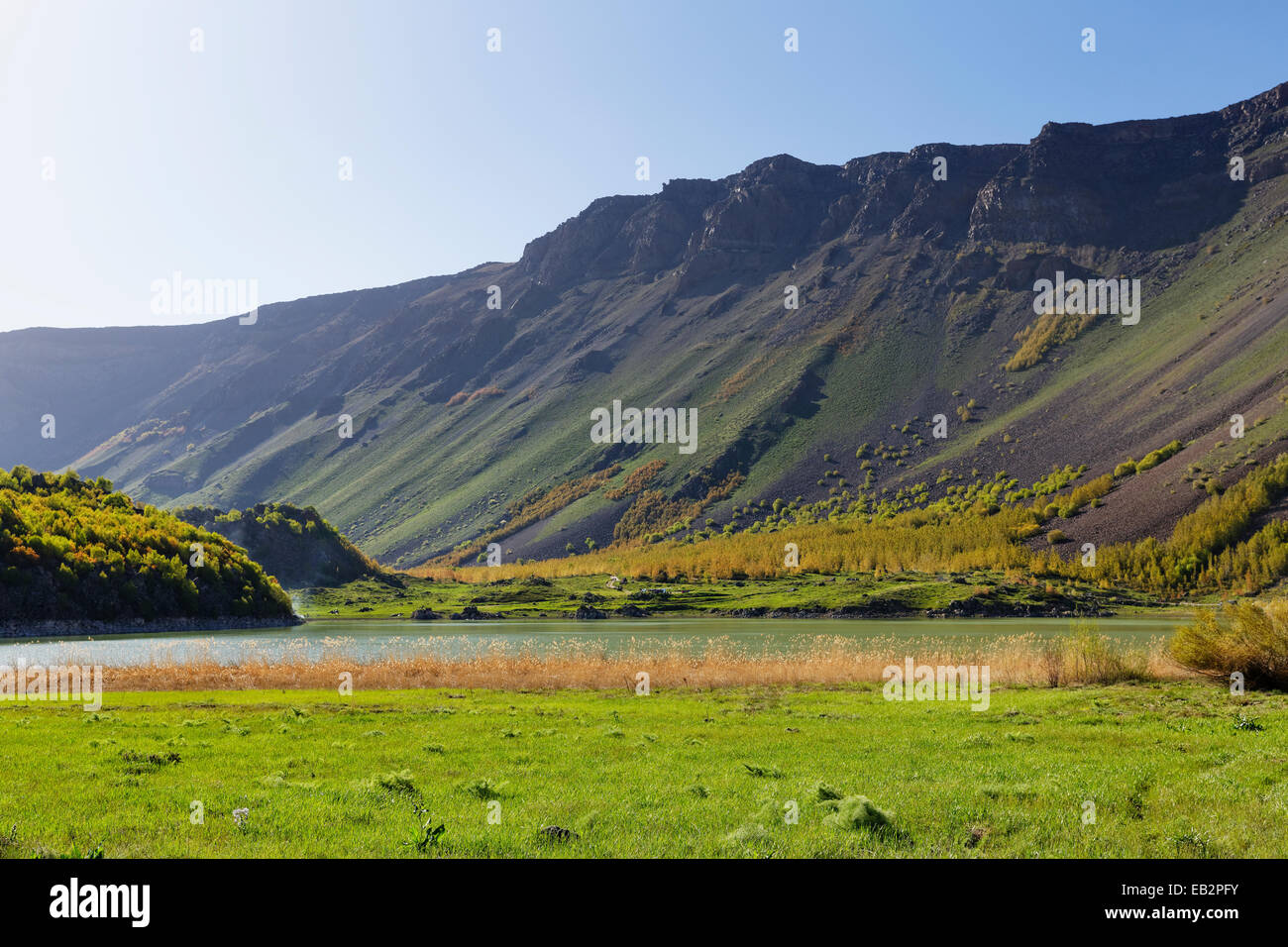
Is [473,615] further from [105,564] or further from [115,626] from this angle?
[105,564]

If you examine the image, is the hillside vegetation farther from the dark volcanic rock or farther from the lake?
the dark volcanic rock

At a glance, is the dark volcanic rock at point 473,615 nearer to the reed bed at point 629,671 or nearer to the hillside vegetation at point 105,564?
the hillside vegetation at point 105,564

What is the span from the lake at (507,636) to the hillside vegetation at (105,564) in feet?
18.7

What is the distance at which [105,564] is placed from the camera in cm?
9456

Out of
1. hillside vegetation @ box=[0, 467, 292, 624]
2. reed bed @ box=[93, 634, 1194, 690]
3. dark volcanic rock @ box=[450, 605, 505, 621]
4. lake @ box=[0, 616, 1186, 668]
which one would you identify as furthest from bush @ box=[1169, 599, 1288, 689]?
dark volcanic rock @ box=[450, 605, 505, 621]

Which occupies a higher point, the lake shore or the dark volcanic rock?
the lake shore

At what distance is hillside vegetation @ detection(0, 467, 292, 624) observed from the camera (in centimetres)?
8888

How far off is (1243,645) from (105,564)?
10342 centimetres

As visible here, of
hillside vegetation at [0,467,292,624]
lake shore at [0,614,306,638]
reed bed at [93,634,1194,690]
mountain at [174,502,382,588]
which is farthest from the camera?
mountain at [174,502,382,588]

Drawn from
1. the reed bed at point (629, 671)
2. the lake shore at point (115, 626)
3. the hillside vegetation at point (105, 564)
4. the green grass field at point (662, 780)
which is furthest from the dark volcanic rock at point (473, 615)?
the green grass field at point (662, 780)

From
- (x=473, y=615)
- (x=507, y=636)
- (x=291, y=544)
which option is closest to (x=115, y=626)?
(x=507, y=636)

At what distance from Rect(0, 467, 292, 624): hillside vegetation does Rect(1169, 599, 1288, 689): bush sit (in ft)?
322
